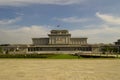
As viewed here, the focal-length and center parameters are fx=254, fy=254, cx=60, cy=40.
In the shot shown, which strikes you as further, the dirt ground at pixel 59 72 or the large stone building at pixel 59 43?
the large stone building at pixel 59 43

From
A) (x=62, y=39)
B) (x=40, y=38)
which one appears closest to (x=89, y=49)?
(x=62, y=39)

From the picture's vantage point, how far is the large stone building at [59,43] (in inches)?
4119

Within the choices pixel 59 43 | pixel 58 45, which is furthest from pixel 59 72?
pixel 59 43

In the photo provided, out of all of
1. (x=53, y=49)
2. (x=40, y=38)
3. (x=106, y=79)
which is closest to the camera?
(x=106, y=79)

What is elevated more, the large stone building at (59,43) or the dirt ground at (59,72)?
the large stone building at (59,43)

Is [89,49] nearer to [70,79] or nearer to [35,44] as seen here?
[35,44]

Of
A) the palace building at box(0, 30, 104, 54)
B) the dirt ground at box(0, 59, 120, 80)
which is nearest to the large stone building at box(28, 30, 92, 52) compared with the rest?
the palace building at box(0, 30, 104, 54)

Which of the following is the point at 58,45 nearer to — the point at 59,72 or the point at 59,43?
the point at 59,43

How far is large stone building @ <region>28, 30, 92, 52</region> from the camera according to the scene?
105 meters

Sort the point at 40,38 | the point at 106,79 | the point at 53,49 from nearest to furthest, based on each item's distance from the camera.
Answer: the point at 106,79
the point at 53,49
the point at 40,38

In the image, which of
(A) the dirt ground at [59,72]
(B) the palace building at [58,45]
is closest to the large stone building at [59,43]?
(B) the palace building at [58,45]

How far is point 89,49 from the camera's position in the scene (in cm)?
10562

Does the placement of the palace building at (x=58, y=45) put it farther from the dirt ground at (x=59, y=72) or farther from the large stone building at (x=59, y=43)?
the dirt ground at (x=59, y=72)

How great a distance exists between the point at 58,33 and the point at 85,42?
1244 cm
